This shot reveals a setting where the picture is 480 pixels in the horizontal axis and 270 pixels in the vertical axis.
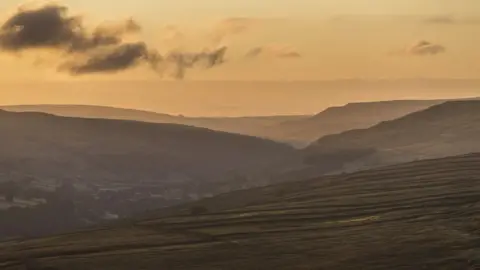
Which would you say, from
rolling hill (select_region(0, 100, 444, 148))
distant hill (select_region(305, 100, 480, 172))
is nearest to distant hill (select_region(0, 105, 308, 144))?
rolling hill (select_region(0, 100, 444, 148))

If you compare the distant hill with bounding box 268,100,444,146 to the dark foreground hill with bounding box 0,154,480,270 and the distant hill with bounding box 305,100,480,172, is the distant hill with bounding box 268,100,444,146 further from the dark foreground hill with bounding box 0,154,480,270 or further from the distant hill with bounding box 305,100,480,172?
the dark foreground hill with bounding box 0,154,480,270

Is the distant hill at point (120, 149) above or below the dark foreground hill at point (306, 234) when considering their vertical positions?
above

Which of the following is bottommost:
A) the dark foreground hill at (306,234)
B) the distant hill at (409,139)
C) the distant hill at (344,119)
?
the dark foreground hill at (306,234)

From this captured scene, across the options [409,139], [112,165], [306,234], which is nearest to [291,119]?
[409,139]

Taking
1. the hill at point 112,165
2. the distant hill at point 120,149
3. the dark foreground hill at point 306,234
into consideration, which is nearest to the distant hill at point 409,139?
the hill at point 112,165

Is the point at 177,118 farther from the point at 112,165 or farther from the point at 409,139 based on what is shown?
the point at 409,139

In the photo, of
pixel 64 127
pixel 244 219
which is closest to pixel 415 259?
pixel 244 219

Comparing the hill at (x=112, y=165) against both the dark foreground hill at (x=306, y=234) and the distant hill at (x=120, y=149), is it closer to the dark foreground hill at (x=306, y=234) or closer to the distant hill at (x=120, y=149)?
the distant hill at (x=120, y=149)
